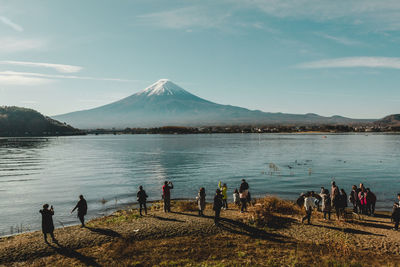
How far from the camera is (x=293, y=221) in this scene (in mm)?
19203

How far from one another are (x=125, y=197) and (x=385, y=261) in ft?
83.8

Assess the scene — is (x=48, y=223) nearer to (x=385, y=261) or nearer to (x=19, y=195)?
(x=385, y=261)

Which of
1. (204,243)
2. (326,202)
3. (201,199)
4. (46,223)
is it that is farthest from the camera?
(201,199)

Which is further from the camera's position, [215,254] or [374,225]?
[374,225]

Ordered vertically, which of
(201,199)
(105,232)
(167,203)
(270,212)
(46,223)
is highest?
(201,199)

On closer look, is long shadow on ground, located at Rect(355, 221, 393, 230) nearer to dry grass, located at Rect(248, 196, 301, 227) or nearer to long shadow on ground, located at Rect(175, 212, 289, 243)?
dry grass, located at Rect(248, 196, 301, 227)

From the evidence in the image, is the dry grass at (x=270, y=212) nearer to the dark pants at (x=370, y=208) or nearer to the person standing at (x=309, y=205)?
the person standing at (x=309, y=205)

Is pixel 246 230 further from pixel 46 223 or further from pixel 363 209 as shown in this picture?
pixel 46 223

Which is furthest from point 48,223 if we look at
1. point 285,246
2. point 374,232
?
point 374,232

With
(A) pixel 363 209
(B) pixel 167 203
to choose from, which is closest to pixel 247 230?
(B) pixel 167 203

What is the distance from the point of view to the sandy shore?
1369 cm

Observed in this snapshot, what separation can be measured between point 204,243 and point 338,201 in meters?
10.4

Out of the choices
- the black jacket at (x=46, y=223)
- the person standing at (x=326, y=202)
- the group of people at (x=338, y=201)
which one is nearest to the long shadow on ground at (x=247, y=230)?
the group of people at (x=338, y=201)

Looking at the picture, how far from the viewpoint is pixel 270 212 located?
20.3 metres
